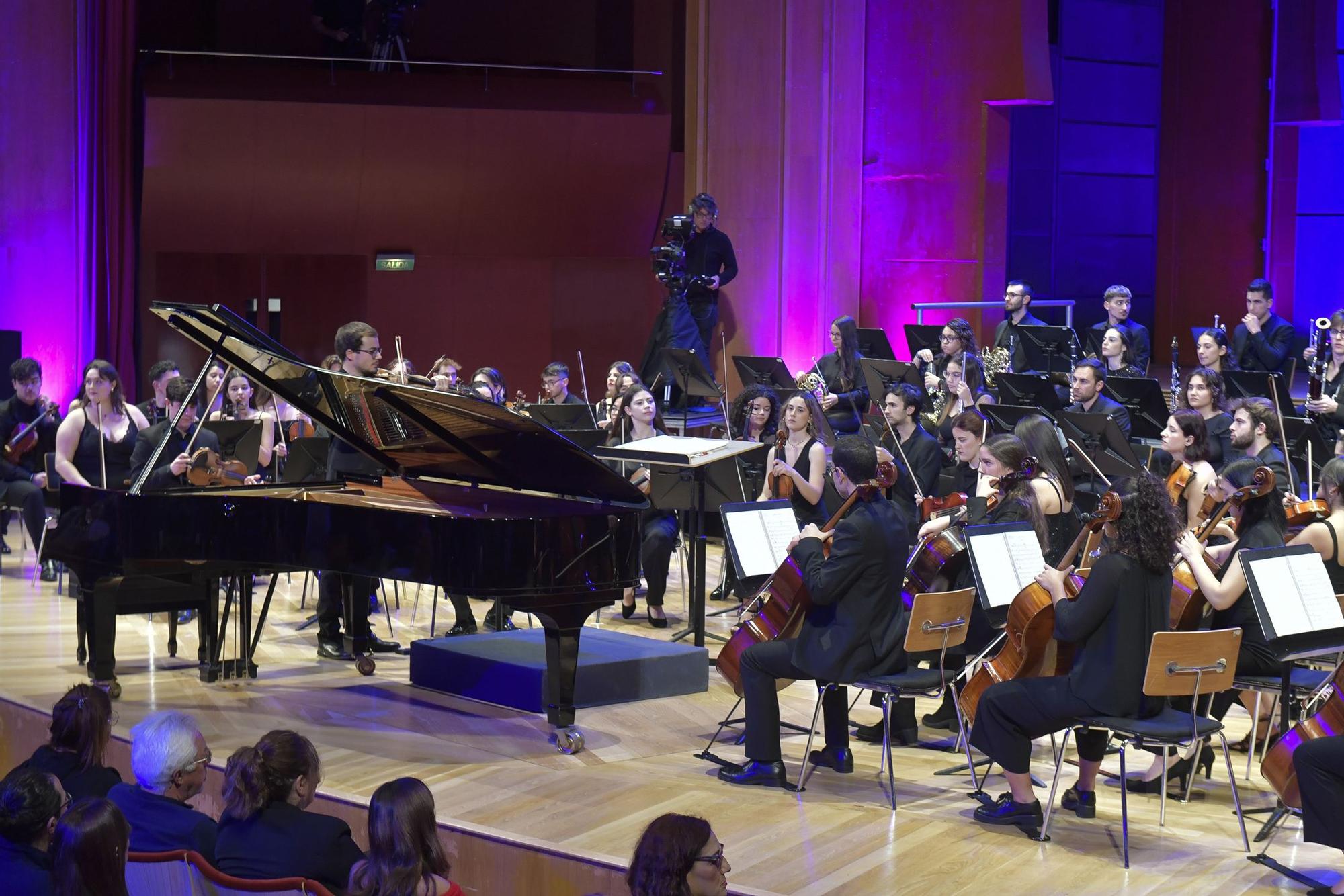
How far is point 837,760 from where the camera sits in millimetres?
5684

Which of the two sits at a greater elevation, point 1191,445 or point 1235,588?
point 1191,445

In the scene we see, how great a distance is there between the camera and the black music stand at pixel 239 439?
8.11 metres

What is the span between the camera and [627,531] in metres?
5.85

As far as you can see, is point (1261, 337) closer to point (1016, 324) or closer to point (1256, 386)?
point (1016, 324)

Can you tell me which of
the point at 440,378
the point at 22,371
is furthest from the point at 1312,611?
the point at 22,371

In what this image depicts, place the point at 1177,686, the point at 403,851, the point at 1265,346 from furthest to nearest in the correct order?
the point at 1265,346
the point at 1177,686
the point at 403,851

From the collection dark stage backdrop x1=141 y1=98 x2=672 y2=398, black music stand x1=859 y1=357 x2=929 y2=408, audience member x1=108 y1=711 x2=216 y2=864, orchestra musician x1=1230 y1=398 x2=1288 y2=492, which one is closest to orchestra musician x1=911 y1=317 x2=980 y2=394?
black music stand x1=859 y1=357 x2=929 y2=408

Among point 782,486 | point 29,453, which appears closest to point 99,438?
point 29,453

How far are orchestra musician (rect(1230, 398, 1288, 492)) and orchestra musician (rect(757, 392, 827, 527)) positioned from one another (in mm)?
1802

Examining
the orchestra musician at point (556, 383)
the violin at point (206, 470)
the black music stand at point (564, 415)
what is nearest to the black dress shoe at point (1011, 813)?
the violin at point (206, 470)

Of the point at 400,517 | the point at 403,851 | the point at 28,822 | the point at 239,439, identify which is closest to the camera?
the point at 403,851

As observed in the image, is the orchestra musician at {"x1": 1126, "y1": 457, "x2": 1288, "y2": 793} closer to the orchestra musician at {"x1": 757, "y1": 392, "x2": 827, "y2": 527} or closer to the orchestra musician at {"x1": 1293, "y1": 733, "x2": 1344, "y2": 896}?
the orchestra musician at {"x1": 1293, "y1": 733, "x2": 1344, "y2": 896}

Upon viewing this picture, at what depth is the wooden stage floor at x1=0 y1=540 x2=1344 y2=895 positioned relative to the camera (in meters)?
4.63

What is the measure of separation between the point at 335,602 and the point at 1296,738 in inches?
169
